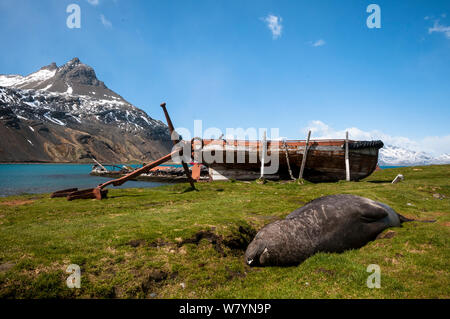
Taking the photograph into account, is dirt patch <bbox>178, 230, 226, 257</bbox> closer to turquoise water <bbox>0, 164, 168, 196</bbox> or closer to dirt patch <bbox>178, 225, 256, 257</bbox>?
dirt patch <bbox>178, 225, 256, 257</bbox>

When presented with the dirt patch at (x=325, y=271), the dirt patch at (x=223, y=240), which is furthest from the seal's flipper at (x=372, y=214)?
the dirt patch at (x=223, y=240)

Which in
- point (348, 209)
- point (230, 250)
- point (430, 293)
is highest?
point (348, 209)

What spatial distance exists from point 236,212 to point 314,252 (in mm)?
4110

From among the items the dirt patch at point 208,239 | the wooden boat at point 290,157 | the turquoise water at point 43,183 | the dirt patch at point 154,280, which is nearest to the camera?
the dirt patch at point 154,280

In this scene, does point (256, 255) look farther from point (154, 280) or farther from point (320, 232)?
point (154, 280)

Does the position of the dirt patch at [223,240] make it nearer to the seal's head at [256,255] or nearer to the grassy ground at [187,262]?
the grassy ground at [187,262]

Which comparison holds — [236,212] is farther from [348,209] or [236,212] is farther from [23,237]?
[23,237]

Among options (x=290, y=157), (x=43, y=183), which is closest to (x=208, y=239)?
(x=290, y=157)

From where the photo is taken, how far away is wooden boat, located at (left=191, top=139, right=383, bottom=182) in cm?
2275

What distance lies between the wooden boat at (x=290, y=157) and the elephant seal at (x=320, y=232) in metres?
15.3

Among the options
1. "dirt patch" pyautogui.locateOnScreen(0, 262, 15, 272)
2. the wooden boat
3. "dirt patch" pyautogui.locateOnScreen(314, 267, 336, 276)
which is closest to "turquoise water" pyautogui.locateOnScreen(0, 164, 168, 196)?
the wooden boat

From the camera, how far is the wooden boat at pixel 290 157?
2275 cm
